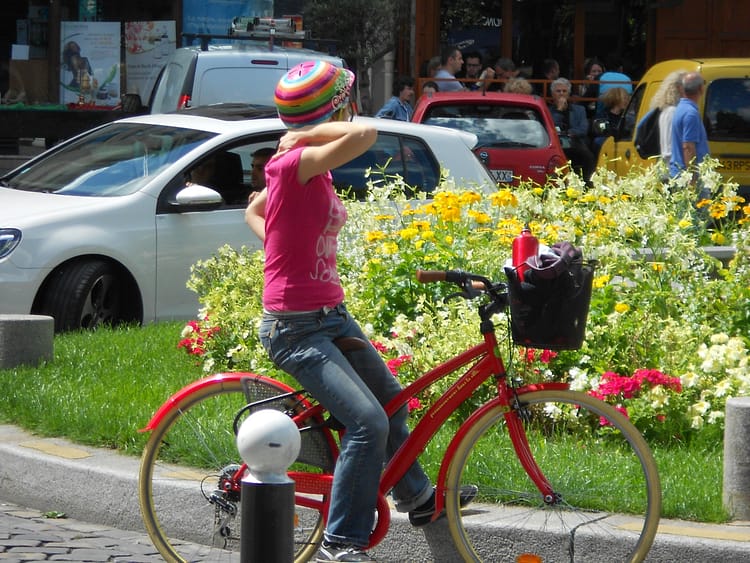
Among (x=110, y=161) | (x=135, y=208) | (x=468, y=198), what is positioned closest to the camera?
(x=468, y=198)

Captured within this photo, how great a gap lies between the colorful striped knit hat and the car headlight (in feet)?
14.2

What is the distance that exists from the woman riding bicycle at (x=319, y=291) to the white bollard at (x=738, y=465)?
1353mm

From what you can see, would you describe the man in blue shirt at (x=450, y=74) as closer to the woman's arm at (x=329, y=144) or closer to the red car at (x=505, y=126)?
the red car at (x=505, y=126)

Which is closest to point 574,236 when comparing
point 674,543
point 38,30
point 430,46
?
point 674,543

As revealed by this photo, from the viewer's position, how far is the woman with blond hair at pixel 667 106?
11430 millimetres

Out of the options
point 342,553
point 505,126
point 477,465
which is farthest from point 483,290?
point 505,126

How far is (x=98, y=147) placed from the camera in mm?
9484

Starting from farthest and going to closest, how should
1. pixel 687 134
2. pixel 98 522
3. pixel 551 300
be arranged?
pixel 687 134 → pixel 98 522 → pixel 551 300

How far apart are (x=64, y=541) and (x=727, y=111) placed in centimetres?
1042

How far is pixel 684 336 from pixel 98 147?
467 cm

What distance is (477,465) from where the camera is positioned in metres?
4.85

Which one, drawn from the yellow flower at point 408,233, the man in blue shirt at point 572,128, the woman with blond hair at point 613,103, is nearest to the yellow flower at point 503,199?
the yellow flower at point 408,233

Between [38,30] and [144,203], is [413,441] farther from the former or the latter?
[38,30]

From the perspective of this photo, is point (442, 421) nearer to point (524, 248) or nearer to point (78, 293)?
point (524, 248)
